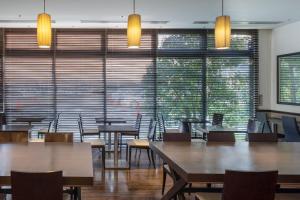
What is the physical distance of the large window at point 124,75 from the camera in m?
9.52

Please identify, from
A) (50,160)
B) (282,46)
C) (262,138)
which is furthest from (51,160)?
(282,46)

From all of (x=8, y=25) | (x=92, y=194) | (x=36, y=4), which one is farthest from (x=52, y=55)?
(x=92, y=194)

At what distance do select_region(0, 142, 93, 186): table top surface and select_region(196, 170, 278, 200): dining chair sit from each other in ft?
3.02

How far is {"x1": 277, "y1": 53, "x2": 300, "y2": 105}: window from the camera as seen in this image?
28.1 feet

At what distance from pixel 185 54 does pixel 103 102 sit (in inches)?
85.9

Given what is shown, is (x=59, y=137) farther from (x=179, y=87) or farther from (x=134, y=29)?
(x=179, y=87)

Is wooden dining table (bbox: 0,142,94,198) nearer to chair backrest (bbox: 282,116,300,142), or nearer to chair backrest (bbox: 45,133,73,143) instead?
chair backrest (bbox: 45,133,73,143)

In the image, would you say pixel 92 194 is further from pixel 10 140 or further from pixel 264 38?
pixel 264 38

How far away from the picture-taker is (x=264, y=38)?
9.80 metres

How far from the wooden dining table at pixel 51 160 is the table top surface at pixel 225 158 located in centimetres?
70

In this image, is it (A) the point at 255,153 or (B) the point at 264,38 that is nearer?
(A) the point at 255,153

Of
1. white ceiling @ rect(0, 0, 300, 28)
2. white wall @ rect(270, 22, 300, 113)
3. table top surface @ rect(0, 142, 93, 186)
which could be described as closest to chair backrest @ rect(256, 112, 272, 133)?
white wall @ rect(270, 22, 300, 113)

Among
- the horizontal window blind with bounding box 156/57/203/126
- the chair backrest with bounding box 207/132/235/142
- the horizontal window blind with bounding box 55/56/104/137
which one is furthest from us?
the horizontal window blind with bounding box 156/57/203/126

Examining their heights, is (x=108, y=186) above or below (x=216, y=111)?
below
